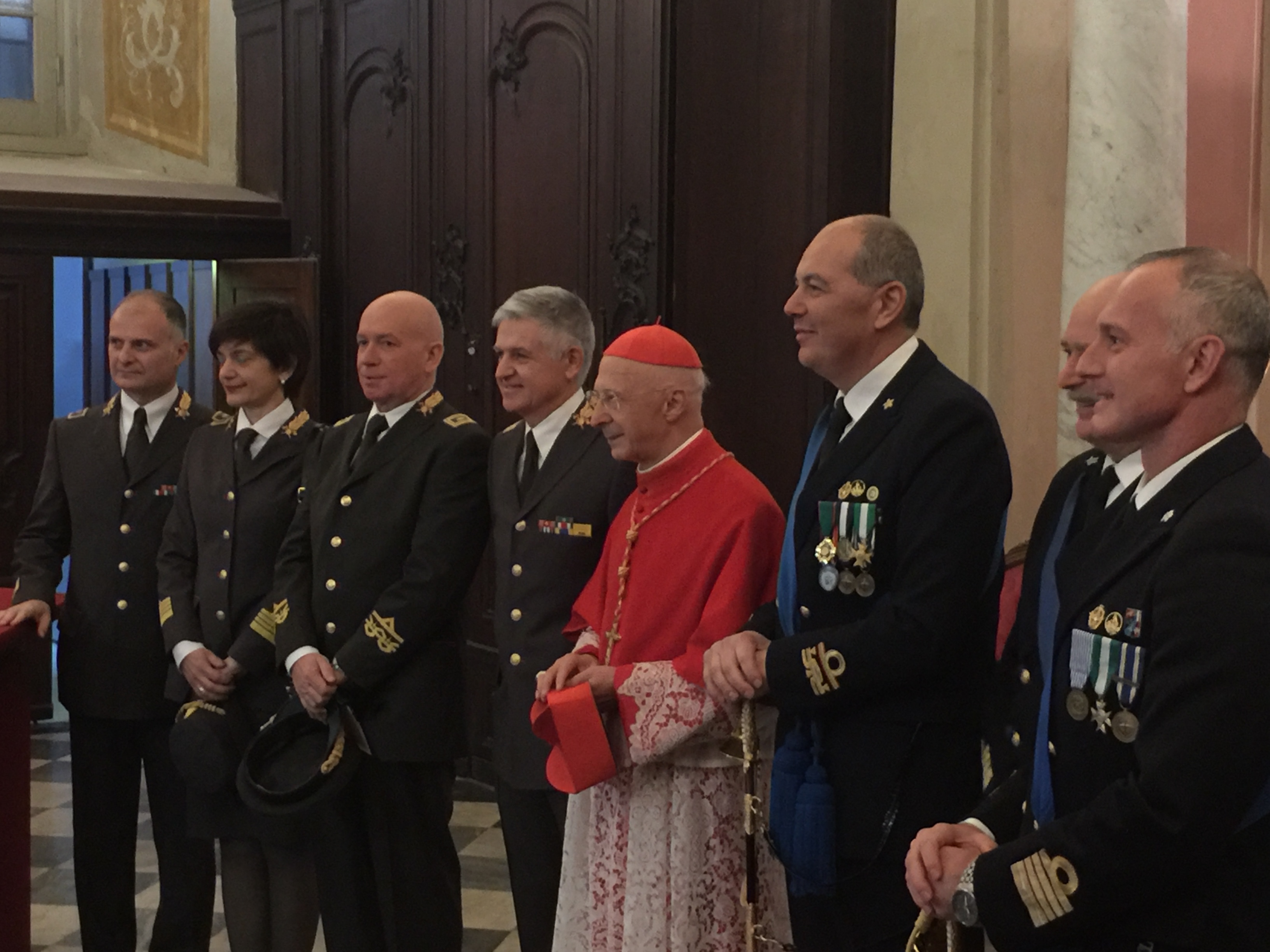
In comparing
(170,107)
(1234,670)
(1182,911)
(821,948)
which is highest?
(170,107)

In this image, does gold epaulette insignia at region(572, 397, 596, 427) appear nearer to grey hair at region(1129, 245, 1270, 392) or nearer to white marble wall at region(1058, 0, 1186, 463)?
grey hair at region(1129, 245, 1270, 392)

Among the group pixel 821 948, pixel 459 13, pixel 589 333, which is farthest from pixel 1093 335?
pixel 459 13

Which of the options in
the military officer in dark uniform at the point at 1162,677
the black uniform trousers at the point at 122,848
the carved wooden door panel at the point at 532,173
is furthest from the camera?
the carved wooden door panel at the point at 532,173

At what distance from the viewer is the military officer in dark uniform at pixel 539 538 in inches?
131

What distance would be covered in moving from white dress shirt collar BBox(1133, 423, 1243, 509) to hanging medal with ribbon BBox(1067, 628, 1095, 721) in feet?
0.56

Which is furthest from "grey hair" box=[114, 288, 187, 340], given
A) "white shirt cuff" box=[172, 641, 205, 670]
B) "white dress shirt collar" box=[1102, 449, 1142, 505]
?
"white dress shirt collar" box=[1102, 449, 1142, 505]

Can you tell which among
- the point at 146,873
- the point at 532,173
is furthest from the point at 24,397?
the point at 146,873

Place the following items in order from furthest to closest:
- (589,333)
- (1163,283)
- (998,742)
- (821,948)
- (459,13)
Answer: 1. (459,13)
2. (589,333)
3. (821,948)
4. (998,742)
5. (1163,283)

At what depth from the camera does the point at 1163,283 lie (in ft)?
6.14

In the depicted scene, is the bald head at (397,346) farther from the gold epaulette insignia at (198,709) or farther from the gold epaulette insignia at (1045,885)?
the gold epaulette insignia at (1045,885)

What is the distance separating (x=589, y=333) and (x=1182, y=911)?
6.57ft

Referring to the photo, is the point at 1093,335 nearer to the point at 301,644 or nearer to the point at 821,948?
the point at 821,948

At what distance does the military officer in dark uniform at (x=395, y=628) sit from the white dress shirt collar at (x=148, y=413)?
74 centimetres

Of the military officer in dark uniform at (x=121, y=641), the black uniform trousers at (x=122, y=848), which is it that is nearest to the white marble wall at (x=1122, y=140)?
the military officer in dark uniform at (x=121, y=641)
